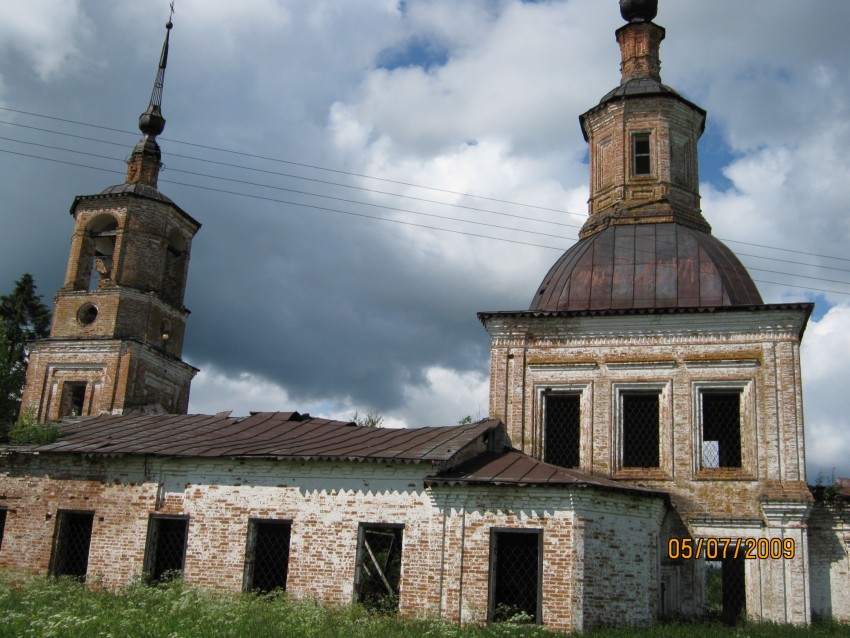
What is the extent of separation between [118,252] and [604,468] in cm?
1316

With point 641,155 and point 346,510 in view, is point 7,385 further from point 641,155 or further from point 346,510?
point 641,155

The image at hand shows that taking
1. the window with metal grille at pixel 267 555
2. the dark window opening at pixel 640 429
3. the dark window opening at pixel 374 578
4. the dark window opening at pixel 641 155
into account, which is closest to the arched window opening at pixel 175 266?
the window with metal grille at pixel 267 555

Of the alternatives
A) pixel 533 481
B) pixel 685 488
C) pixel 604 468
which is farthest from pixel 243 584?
pixel 685 488

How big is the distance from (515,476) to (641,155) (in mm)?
8543

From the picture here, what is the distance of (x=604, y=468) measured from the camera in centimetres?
1441

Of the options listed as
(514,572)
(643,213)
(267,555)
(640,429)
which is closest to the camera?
(514,572)

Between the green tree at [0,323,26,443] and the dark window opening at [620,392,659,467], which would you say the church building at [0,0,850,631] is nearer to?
the dark window opening at [620,392,659,467]

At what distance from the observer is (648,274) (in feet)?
50.6

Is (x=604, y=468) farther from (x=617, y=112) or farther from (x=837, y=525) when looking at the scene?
(x=617, y=112)

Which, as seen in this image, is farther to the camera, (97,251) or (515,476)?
(97,251)

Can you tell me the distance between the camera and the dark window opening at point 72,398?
68.5ft

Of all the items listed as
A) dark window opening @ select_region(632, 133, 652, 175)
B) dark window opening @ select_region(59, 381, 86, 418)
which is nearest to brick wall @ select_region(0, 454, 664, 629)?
dark window opening @ select_region(59, 381, 86, 418)

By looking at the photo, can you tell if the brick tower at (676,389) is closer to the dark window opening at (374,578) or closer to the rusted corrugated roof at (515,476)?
the rusted corrugated roof at (515,476)
